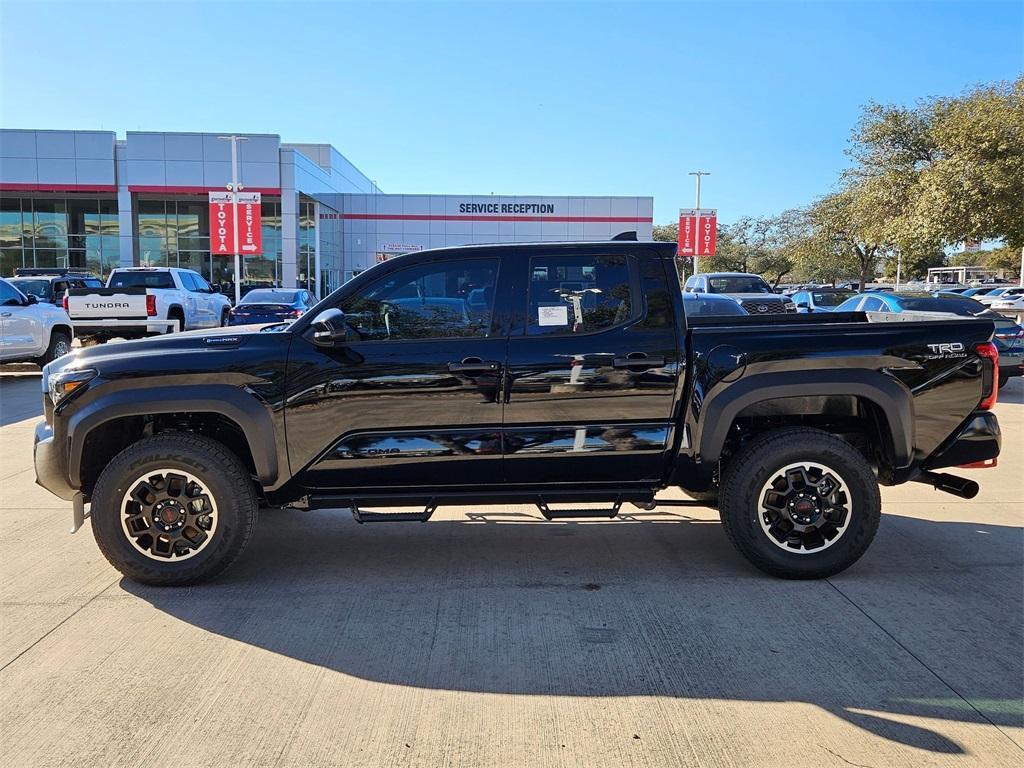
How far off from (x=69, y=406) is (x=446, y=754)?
9.91 ft

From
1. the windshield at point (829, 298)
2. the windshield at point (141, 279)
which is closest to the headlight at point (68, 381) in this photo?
the windshield at point (141, 279)

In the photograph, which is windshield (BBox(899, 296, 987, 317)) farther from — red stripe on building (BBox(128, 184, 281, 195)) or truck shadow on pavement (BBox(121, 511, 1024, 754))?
red stripe on building (BBox(128, 184, 281, 195))

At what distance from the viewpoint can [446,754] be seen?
3.08 m

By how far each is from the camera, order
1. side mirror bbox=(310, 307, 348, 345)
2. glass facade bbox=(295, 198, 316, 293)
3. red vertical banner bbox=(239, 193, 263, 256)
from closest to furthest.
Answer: side mirror bbox=(310, 307, 348, 345) < red vertical banner bbox=(239, 193, 263, 256) < glass facade bbox=(295, 198, 316, 293)

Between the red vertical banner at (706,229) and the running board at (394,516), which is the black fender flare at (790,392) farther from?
the red vertical banner at (706,229)

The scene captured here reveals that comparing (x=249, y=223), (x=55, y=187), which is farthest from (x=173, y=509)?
(x=55, y=187)

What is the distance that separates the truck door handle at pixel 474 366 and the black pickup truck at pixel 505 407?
0.01 m

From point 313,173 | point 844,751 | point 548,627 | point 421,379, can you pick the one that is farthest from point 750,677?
point 313,173

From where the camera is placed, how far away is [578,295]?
4805mm

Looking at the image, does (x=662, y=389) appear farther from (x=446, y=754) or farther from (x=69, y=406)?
(x=69, y=406)

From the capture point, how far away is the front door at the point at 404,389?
4586 millimetres

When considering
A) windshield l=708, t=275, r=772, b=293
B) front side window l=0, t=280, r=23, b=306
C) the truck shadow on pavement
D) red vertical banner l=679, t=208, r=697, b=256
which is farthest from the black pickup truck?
red vertical banner l=679, t=208, r=697, b=256

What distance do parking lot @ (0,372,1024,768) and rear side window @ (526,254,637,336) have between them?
1.54 metres

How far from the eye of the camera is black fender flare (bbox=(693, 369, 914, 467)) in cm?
463
